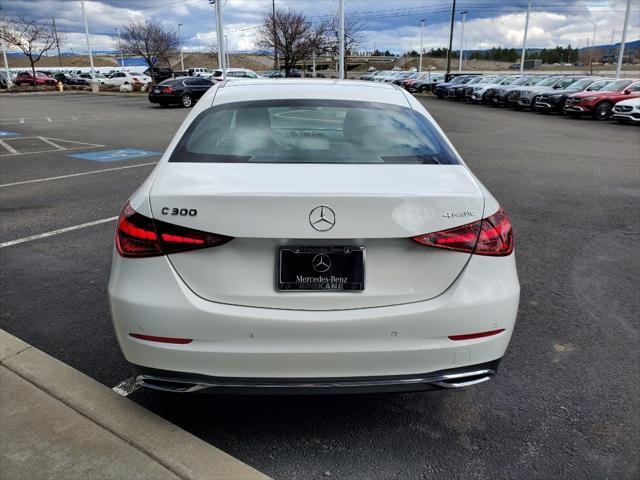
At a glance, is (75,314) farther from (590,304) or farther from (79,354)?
(590,304)

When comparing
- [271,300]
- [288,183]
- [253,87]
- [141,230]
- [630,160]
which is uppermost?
[253,87]

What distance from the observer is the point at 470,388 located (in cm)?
320

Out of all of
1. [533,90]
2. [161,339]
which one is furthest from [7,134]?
[533,90]

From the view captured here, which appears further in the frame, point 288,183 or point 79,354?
point 79,354

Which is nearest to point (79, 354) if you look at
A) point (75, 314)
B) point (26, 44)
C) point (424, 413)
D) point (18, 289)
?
point (75, 314)

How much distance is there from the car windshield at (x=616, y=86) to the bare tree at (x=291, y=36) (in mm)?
32100

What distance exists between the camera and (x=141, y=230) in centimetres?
230

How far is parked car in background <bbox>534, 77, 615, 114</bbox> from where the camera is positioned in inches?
933

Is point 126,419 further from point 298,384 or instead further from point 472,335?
point 472,335

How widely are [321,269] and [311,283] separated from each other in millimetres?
73

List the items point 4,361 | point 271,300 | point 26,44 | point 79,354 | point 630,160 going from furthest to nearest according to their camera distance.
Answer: point 26,44 < point 630,160 < point 79,354 < point 4,361 < point 271,300

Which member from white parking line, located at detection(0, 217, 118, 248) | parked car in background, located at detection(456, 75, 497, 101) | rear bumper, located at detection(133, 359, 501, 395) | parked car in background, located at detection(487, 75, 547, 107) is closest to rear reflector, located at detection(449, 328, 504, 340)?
rear bumper, located at detection(133, 359, 501, 395)

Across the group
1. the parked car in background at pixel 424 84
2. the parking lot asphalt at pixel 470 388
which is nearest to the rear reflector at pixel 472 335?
the parking lot asphalt at pixel 470 388

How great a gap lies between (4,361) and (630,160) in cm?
1238
